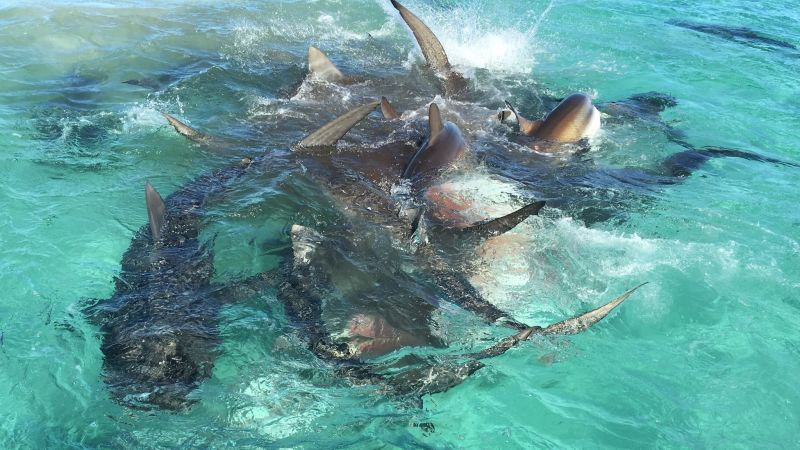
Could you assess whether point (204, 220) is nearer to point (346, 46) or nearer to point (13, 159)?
point (13, 159)

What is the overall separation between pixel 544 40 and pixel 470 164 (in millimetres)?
6845

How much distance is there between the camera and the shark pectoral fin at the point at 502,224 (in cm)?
589

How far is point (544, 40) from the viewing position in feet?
44.0

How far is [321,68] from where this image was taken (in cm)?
1019

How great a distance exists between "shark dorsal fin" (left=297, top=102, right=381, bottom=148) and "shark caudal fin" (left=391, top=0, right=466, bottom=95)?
3.17m

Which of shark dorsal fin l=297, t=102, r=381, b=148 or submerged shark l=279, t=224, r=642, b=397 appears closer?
submerged shark l=279, t=224, r=642, b=397

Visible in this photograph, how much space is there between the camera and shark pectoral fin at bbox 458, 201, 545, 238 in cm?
589

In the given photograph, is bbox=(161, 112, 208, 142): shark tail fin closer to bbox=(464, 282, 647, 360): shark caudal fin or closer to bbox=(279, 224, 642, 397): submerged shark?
bbox=(279, 224, 642, 397): submerged shark

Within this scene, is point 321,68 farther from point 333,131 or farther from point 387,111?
point 333,131

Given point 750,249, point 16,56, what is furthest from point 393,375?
point 16,56

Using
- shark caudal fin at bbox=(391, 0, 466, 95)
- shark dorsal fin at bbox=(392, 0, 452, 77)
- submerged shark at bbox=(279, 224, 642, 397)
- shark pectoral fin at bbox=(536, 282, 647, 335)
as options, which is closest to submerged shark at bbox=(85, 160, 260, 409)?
submerged shark at bbox=(279, 224, 642, 397)

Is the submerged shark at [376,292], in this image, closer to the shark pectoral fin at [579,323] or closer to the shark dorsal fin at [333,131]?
the shark pectoral fin at [579,323]

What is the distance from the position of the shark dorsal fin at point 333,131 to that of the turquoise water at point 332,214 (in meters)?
0.46

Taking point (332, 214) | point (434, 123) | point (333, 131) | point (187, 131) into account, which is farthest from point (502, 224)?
point (187, 131)
